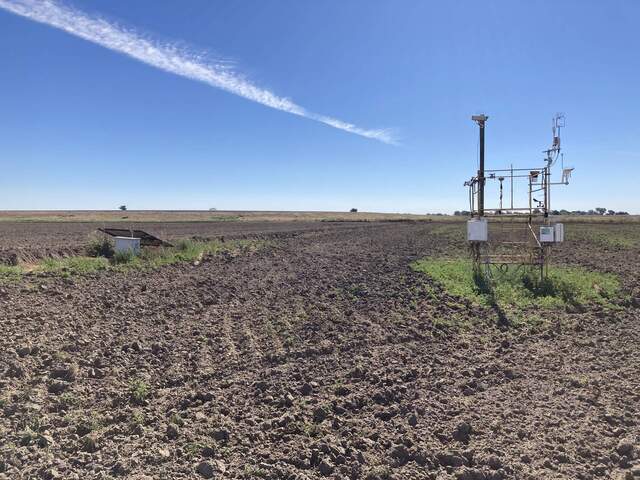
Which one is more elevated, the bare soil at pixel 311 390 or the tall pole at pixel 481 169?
the tall pole at pixel 481 169

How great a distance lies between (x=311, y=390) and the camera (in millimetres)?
5863

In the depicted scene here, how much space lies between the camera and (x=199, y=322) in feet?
30.4

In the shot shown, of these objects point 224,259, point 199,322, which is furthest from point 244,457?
point 224,259

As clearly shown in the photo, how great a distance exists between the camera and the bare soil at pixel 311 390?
4.27m

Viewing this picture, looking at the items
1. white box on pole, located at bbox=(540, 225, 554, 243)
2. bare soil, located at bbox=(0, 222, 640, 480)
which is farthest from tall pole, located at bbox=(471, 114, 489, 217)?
bare soil, located at bbox=(0, 222, 640, 480)

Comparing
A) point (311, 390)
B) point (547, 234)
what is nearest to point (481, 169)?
point (547, 234)

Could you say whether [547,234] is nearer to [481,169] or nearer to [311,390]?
[481,169]

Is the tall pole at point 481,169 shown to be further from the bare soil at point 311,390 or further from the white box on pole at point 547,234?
the bare soil at point 311,390

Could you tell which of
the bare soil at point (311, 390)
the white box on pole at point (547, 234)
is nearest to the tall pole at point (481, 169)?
the white box on pole at point (547, 234)

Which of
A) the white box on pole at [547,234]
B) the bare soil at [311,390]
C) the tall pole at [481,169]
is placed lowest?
the bare soil at [311,390]

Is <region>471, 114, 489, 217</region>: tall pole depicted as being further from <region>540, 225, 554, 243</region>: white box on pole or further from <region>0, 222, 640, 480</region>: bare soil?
<region>0, 222, 640, 480</region>: bare soil

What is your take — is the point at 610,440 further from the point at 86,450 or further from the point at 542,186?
the point at 542,186

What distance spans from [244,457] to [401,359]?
3249 millimetres

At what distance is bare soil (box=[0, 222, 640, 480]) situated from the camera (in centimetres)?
427
